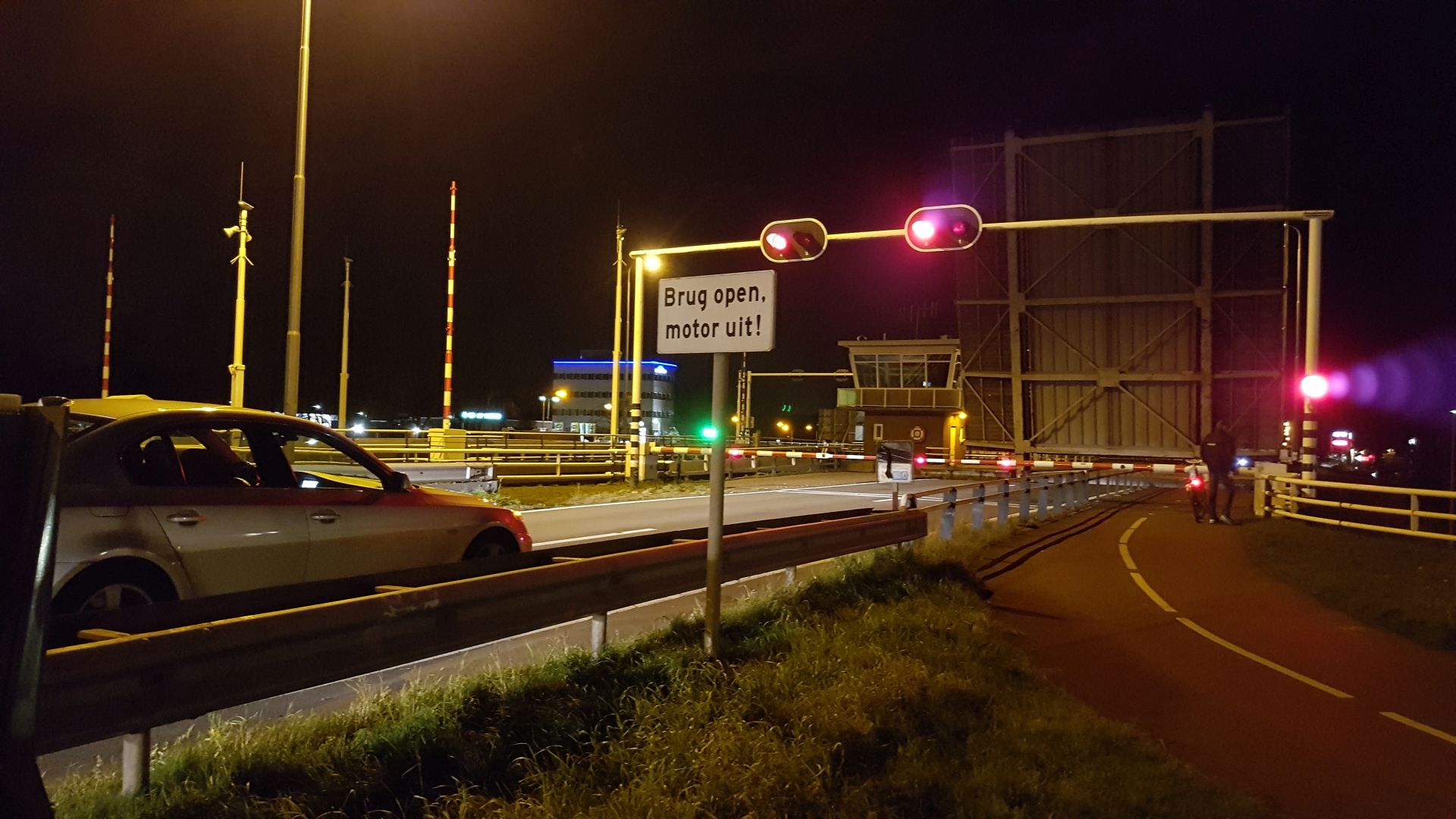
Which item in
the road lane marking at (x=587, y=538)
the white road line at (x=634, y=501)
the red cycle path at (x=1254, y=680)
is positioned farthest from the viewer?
the white road line at (x=634, y=501)

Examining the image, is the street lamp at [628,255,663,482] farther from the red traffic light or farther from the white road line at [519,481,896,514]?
the red traffic light

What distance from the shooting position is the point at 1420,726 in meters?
6.21

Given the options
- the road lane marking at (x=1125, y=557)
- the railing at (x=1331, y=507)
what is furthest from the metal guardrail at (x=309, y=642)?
the railing at (x=1331, y=507)

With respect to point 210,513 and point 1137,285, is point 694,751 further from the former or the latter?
point 1137,285

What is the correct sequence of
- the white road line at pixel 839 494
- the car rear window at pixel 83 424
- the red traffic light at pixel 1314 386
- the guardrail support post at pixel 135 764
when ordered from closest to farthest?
the guardrail support post at pixel 135 764 < the car rear window at pixel 83 424 < the red traffic light at pixel 1314 386 < the white road line at pixel 839 494

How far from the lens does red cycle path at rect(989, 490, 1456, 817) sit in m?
5.17

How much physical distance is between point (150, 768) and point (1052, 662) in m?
6.24

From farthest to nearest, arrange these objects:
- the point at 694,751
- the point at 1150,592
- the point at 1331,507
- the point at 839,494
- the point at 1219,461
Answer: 1. the point at 839,494
2. the point at 1219,461
3. the point at 1331,507
4. the point at 1150,592
5. the point at 694,751

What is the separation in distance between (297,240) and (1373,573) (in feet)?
51.5

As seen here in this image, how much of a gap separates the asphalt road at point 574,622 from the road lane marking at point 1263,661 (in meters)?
4.14

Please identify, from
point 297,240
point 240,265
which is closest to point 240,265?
point 240,265

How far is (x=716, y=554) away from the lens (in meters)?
5.79

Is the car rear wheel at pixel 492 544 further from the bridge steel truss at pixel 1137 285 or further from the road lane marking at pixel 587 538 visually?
the bridge steel truss at pixel 1137 285

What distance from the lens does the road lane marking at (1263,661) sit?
7020 millimetres
